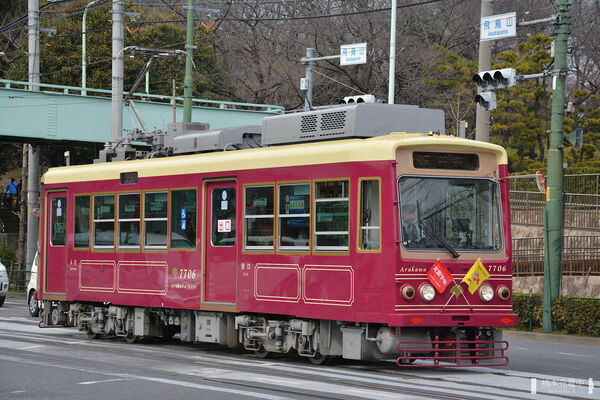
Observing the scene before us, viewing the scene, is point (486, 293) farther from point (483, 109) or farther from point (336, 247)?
point (483, 109)

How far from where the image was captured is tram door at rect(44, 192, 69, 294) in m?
20.5

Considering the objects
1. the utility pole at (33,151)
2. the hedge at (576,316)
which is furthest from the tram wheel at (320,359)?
the utility pole at (33,151)

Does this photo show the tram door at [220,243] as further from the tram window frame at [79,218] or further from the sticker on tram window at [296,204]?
the tram window frame at [79,218]

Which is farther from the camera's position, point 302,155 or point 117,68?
point 117,68

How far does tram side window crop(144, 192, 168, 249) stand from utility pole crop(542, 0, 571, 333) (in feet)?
31.3

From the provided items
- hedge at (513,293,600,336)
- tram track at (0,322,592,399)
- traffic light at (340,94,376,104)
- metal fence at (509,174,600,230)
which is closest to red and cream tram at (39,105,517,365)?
tram track at (0,322,592,399)

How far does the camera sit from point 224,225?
54.3ft

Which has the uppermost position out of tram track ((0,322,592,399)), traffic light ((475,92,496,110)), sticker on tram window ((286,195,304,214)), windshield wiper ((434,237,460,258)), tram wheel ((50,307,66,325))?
traffic light ((475,92,496,110))

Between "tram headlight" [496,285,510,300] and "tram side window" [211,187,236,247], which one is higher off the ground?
"tram side window" [211,187,236,247]

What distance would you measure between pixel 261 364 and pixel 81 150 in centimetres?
3993

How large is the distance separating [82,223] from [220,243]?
14.6 ft

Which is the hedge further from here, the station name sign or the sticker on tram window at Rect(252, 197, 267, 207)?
the sticker on tram window at Rect(252, 197, 267, 207)

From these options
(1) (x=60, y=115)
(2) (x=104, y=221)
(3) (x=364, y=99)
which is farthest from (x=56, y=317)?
(1) (x=60, y=115)

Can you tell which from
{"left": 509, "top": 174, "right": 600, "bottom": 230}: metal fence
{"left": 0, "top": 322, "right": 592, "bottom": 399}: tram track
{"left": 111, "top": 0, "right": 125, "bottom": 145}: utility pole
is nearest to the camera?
{"left": 0, "top": 322, "right": 592, "bottom": 399}: tram track
